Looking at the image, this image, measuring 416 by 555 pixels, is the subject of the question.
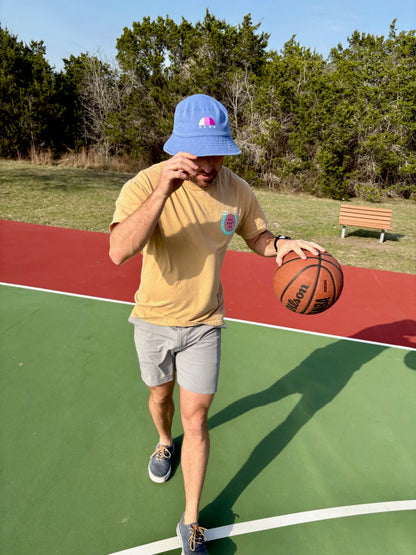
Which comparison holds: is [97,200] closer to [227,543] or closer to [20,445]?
[20,445]

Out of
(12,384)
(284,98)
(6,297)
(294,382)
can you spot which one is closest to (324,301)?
(294,382)

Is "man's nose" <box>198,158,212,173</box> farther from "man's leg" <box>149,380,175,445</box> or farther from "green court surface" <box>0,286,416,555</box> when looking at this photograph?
"green court surface" <box>0,286,416,555</box>

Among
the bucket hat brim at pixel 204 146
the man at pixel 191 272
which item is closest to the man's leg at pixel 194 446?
the man at pixel 191 272

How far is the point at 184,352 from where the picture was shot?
119 inches

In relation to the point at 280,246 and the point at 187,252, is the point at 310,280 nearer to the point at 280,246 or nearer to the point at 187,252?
the point at 280,246

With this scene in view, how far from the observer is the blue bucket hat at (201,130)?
2.59 m

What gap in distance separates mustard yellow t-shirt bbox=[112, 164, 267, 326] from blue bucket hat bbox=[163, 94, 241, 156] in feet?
0.93

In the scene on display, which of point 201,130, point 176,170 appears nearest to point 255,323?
point 201,130

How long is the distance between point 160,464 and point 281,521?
102cm

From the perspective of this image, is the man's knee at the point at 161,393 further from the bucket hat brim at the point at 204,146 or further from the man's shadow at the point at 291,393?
the bucket hat brim at the point at 204,146

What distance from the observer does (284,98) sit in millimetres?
21391

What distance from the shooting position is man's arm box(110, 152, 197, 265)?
2.34 metres

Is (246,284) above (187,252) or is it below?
below

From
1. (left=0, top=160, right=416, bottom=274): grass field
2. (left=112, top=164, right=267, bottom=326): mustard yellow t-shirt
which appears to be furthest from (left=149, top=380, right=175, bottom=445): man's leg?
(left=0, top=160, right=416, bottom=274): grass field
